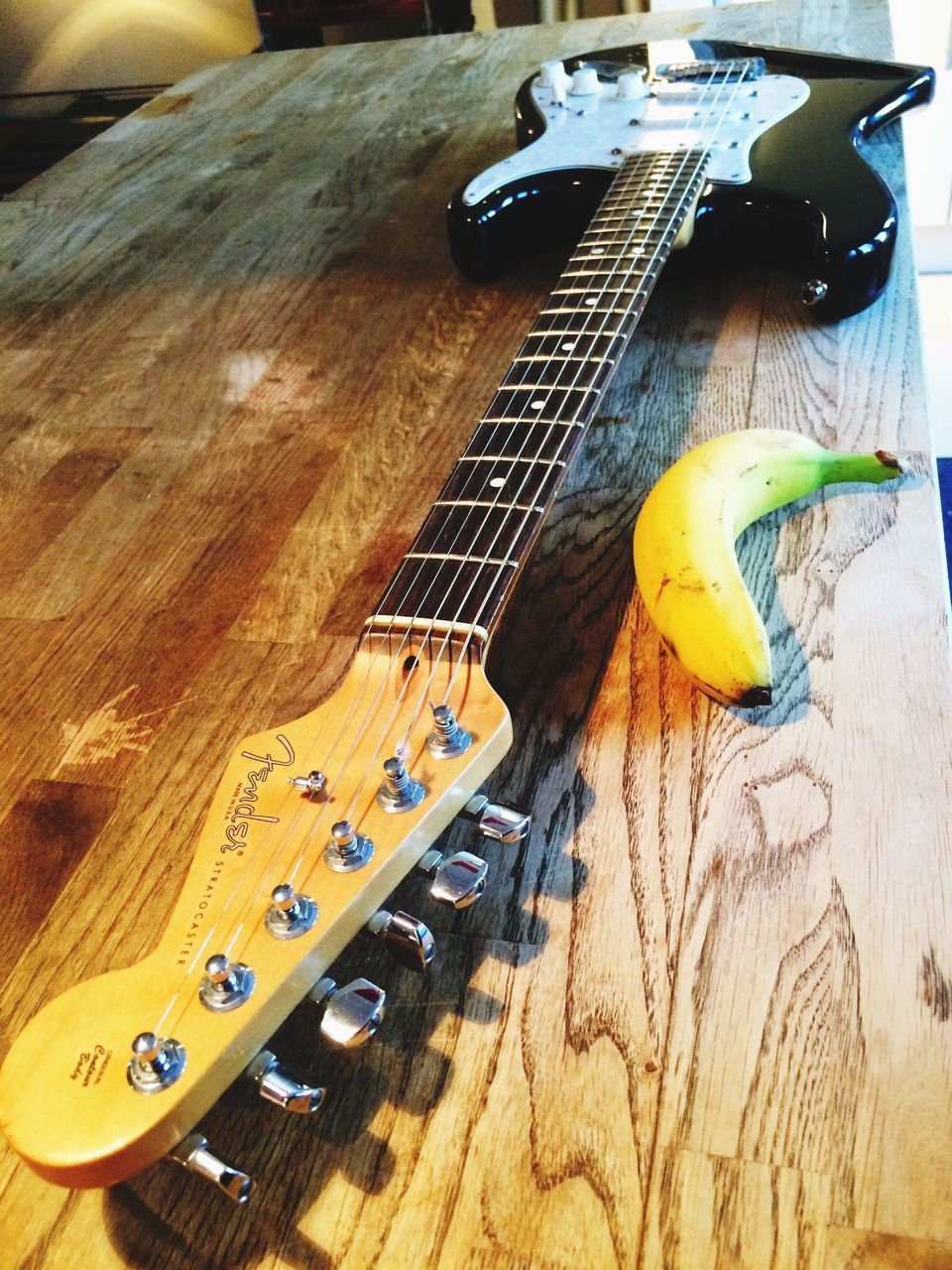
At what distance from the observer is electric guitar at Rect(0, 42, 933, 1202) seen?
1.30 feet

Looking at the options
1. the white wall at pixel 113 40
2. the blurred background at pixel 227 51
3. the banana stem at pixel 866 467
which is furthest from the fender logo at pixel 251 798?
the white wall at pixel 113 40

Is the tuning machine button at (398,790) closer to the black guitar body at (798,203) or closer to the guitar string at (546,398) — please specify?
the guitar string at (546,398)

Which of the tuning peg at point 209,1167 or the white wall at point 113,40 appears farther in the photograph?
the white wall at point 113,40

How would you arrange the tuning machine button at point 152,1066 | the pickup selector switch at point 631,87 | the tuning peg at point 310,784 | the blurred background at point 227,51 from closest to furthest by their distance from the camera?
the tuning machine button at point 152,1066
the tuning peg at point 310,784
the pickup selector switch at point 631,87
the blurred background at point 227,51

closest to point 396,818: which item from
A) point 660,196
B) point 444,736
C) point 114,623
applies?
point 444,736

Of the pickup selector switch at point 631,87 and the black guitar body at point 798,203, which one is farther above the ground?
the pickup selector switch at point 631,87

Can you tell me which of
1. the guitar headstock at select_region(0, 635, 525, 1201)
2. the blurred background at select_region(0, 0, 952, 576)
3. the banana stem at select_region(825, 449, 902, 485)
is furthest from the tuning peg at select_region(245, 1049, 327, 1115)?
the blurred background at select_region(0, 0, 952, 576)

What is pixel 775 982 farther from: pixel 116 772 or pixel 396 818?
pixel 116 772

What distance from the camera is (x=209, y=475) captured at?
88 cm

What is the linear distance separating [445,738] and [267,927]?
0.12 metres

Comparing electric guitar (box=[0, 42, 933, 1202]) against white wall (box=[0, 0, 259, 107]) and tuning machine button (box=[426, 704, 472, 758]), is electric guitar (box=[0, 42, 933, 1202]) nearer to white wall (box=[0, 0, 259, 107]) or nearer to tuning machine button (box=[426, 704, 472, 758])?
tuning machine button (box=[426, 704, 472, 758])

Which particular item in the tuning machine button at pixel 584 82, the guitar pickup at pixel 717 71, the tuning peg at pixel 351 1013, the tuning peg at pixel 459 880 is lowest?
the tuning peg at pixel 459 880

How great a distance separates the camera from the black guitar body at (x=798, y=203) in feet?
3.04

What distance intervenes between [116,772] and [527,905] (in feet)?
0.88
